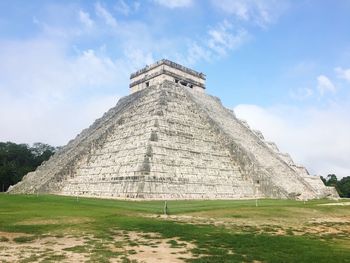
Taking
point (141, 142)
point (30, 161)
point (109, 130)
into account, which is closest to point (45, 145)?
point (30, 161)

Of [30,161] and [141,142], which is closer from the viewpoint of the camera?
[141,142]

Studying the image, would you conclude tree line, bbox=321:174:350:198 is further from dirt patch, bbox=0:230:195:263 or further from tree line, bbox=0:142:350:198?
dirt patch, bbox=0:230:195:263

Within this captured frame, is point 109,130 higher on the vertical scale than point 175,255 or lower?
higher

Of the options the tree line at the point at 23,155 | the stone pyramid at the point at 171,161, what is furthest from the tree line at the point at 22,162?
the stone pyramid at the point at 171,161

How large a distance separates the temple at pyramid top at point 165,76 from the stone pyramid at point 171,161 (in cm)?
185

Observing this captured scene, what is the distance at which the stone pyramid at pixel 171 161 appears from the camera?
92.3 ft

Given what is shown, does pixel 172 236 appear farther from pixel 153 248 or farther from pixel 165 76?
pixel 165 76

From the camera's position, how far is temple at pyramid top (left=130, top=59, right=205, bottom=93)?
139ft

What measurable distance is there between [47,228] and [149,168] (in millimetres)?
13952

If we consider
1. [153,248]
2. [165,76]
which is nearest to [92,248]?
[153,248]

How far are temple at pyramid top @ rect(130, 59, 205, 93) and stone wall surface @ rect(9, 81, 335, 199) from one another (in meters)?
2.96

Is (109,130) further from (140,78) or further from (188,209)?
(188,209)

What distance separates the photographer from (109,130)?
36.2 m

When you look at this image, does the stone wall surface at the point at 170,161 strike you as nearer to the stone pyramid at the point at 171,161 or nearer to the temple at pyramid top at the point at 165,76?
the stone pyramid at the point at 171,161
